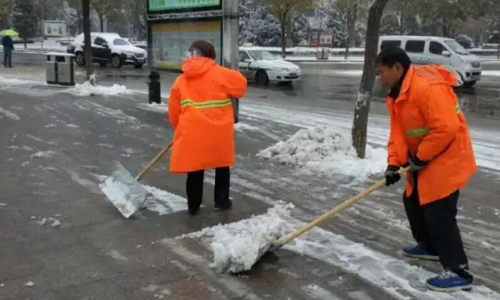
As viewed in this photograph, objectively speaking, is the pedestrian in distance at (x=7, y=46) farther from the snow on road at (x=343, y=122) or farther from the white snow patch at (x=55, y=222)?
the white snow patch at (x=55, y=222)

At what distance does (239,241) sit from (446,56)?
1986 cm

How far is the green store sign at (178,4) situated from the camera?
1127 centimetres

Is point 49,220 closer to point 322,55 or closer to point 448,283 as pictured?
point 448,283

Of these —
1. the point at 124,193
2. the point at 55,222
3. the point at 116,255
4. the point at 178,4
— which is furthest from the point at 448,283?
the point at 178,4

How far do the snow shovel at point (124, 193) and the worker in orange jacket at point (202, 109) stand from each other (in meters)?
0.56

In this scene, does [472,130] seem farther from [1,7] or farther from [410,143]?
[1,7]

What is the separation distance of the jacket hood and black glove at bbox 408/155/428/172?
2.11 m

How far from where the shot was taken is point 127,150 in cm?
859

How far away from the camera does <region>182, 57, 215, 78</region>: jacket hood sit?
17.3 feet

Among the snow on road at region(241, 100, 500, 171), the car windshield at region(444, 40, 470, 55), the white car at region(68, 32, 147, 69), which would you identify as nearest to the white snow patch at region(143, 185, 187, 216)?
the snow on road at region(241, 100, 500, 171)

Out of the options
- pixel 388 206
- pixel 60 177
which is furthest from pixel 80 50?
pixel 388 206

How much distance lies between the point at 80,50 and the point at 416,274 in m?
29.4

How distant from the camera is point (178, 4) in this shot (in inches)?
485

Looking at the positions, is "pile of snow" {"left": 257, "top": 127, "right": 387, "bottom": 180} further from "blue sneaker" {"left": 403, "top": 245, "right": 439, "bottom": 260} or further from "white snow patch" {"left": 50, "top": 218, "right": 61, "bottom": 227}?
"white snow patch" {"left": 50, "top": 218, "right": 61, "bottom": 227}
